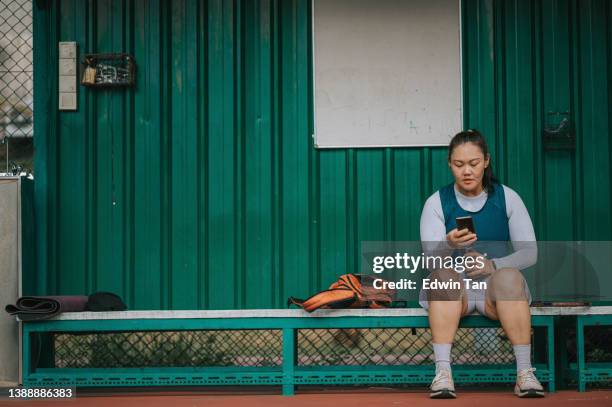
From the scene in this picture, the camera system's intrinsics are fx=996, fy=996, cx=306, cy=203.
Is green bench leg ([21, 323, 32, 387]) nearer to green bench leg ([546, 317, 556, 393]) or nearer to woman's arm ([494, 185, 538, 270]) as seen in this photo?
woman's arm ([494, 185, 538, 270])

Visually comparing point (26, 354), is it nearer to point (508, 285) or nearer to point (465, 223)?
point (465, 223)

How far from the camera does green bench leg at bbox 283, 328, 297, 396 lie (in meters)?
6.23

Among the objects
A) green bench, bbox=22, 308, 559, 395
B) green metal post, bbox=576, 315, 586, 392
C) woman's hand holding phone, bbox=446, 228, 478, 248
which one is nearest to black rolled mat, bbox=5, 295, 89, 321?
green bench, bbox=22, 308, 559, 395

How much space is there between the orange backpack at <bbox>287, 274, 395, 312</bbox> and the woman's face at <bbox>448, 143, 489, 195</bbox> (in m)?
0.90

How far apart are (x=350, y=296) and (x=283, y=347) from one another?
1.74ft

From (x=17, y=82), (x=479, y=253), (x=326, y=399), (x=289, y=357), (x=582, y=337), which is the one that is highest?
(x=17, y=82)

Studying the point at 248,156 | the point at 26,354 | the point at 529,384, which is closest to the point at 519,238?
the point at 529,384

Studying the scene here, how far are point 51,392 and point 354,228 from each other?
2392 mm

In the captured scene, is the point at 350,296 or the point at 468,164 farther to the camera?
the point at 350,296

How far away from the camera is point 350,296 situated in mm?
6242

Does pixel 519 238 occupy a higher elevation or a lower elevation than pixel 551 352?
higher

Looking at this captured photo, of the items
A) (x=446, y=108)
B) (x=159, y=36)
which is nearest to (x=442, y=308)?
(x=446, y=108)

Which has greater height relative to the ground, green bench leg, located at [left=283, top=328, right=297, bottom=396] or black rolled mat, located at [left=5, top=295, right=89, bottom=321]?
black rolled mat, located at [left=5, top=295, right=89, bottom=321]

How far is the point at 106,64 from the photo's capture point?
23.8 feet
